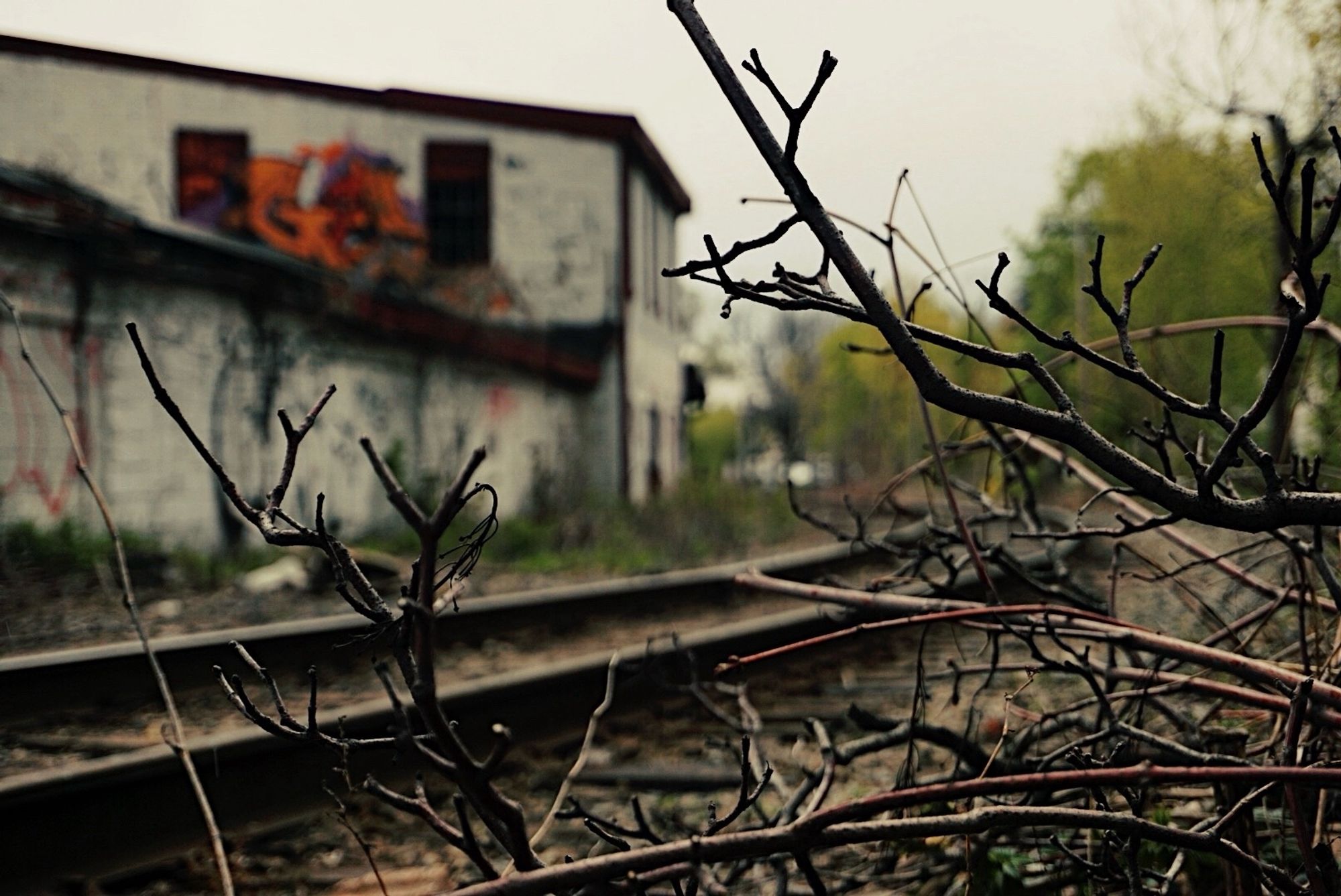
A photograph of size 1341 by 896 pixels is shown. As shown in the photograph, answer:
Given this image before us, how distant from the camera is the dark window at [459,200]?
67.6 feet

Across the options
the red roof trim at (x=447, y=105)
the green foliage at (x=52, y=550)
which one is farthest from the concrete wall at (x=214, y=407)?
the red roof trim at (x=447, y=105)

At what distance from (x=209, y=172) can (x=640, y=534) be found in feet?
32.8

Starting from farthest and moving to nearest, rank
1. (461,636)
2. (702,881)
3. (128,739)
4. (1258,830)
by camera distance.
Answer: (461,636) → (128,739) → (1258,830) → (702,881)

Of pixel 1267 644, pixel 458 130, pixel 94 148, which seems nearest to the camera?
pixel 1267 644

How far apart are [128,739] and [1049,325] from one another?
37.8m

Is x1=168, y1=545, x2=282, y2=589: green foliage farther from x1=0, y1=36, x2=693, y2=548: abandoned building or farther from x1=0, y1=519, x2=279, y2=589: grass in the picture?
x1=0, y1=36, x2=693, y2=548: abandoned building

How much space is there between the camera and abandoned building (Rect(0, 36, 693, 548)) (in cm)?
1225

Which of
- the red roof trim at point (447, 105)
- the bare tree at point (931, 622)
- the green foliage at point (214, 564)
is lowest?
the green foliage at point (214, 564)

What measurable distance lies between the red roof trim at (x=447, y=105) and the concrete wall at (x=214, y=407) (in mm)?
5358

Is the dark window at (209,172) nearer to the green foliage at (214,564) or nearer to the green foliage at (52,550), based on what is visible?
the green foliage at (214,564)

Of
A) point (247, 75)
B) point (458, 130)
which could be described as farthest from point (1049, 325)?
point (247, 75)

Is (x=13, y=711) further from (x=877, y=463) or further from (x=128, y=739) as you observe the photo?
(x=877, y=463)

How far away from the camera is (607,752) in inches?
173

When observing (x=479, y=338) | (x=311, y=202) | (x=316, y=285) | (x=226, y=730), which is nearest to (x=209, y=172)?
(x=311, y=202)
